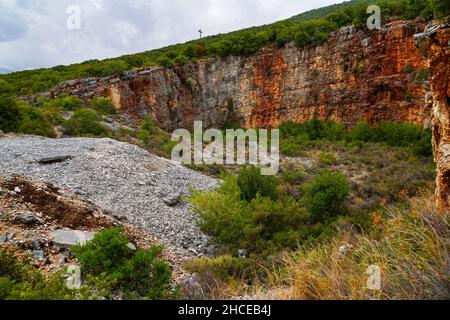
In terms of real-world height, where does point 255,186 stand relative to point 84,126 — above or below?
below

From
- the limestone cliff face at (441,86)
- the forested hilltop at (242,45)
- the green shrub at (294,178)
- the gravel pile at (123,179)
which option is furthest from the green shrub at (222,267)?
the forested hilltop at (242,45)

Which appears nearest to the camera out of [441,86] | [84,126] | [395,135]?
[441,86]

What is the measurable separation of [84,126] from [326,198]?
42.6ft

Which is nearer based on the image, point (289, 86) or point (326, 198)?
point (326, 198)

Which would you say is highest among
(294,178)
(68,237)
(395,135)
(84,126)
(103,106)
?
(103,106)

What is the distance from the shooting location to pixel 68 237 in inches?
217

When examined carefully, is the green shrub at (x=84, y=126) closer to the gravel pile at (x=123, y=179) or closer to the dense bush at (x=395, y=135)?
the gravel pile at (x=123, y=179)

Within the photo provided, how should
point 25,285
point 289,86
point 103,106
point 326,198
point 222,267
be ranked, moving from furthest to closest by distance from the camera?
1. point 289,86
2. point 103,106
3. point 326,198
4. point 222,267
5. point 25,285

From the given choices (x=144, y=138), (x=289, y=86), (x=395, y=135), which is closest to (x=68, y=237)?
(x=144, y=138)

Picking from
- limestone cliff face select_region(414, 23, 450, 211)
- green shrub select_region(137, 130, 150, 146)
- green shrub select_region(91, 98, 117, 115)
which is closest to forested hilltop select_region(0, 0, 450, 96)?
green shrub select_region(91, 98, 117, 115)

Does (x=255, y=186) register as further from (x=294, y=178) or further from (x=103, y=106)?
(x=103, y=106)
